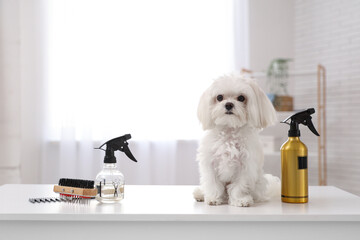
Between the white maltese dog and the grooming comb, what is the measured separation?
324 millimetres

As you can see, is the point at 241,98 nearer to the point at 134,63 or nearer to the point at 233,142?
the point at 233,142

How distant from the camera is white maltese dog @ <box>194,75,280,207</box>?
4.27 ft

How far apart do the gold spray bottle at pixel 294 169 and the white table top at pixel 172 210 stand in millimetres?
35

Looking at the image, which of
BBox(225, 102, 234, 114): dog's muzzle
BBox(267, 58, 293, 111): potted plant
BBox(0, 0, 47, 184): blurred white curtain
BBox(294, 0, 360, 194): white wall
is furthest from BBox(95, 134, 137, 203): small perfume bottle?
BBox(294, 0, 360, 194): white wall

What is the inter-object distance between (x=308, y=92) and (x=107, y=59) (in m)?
1.93

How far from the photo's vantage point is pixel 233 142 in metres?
1.32

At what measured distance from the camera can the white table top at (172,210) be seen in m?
1.14

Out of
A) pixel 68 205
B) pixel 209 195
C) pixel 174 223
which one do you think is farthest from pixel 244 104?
pixel 68 205

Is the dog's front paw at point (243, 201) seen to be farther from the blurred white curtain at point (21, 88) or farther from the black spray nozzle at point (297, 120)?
the blurred white curtain at point (21, 88)

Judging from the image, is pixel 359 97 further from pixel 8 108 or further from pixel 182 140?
pixel 8 108

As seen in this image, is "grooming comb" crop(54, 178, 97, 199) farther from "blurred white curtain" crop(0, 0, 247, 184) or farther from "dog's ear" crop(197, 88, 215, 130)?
"blurred white curtain" crop(0, 0, 247, 184)

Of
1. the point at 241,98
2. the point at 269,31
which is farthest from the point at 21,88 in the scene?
the point at 241,98

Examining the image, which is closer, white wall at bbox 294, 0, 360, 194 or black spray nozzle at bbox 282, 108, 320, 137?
black spray nozzle at bbox 282, 108, 320, 137

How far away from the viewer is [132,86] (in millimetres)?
4090
